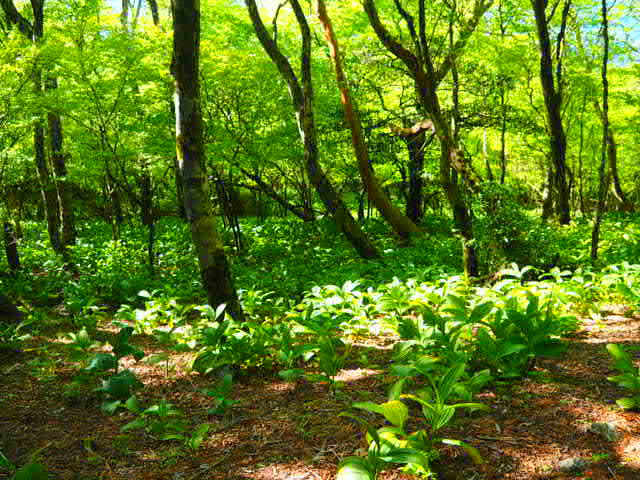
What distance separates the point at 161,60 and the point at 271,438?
7.08 metres

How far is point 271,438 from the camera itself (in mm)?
2271

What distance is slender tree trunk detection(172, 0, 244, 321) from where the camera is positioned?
3.30 m

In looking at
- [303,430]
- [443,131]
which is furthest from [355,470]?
[443,131]

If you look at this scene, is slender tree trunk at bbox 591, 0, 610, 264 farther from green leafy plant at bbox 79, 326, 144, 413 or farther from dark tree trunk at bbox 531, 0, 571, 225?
green leafy plant at bbox 79, 326, 144, 413

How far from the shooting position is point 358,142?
8.71 meters

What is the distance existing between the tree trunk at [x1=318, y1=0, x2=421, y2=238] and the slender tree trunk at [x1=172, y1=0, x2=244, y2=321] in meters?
5.42

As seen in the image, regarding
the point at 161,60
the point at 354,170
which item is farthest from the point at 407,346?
the point at 354,170

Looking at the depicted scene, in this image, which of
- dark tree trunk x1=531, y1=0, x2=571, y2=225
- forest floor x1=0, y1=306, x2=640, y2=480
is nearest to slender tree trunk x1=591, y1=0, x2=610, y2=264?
dark tree trunk x1=531, y1=0, x2=571, y2=225

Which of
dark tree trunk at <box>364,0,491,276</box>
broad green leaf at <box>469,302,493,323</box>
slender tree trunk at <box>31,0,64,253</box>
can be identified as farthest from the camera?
slender tree trunk at <box>31,0,64,253</box>

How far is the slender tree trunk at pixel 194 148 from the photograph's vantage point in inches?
130

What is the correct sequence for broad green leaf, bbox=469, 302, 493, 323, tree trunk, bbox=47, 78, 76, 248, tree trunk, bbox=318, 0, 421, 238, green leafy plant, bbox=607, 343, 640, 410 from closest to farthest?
green leafy plant, bbox=607, 343, 640, 410
broad green leaf, bbox=469, 302, 493, 323
tree trunk, bbox=47, 78, 76, 248
tree trunk, bbox=318, 0, 421, 238

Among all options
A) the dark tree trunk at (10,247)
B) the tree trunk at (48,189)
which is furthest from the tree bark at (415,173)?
the dark tree trunk at (10,247)

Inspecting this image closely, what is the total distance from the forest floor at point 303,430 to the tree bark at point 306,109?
5105 millimetres

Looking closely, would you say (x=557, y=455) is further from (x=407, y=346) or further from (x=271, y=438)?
(x=271, y=438)
